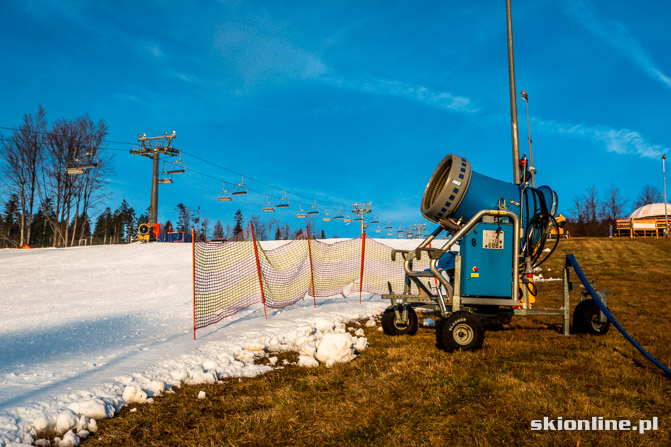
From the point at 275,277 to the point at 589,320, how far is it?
899cm

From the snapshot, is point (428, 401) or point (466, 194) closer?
point (428, 401)

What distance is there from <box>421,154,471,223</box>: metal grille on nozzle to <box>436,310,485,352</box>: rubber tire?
166cm

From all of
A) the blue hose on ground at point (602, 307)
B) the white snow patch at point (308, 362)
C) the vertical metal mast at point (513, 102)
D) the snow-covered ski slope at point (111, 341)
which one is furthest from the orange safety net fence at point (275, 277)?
the vertical metal mast at point (513, 102)

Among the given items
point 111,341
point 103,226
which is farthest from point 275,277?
point 103,226

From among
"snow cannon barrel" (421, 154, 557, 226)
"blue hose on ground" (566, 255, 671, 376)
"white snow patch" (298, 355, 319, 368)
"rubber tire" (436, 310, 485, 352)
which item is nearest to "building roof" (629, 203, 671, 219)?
"blue hose on ground" (566, 255, 671, 376)

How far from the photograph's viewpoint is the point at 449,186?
246 inches

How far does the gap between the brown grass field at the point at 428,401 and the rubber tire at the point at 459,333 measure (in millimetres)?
131

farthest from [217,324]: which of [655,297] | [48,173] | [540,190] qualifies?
[48,173]

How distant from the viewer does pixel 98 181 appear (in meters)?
45.0

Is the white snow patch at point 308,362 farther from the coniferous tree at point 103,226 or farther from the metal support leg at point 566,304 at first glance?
the coniferous tree at point 103,226

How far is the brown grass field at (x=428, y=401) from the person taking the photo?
3174 millimetres

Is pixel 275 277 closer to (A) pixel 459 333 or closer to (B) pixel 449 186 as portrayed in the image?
(B) pixel 449 186

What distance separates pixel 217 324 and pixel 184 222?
375 ft

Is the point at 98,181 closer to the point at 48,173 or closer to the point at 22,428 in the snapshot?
the point at 48,173
